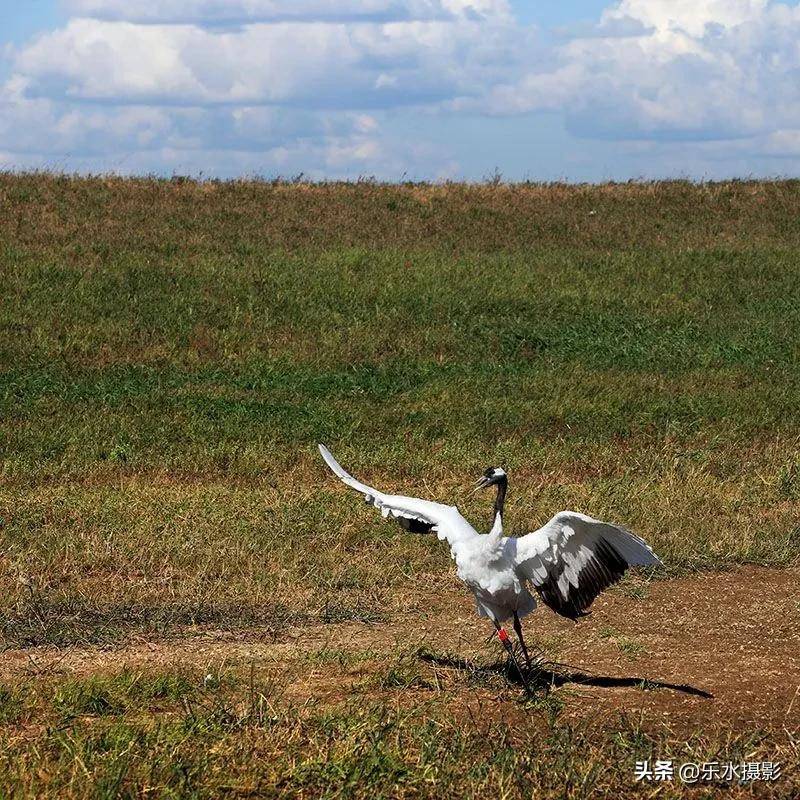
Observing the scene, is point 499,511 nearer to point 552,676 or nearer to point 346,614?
point 552,676

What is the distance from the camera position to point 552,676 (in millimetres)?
6613

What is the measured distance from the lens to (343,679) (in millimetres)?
6488

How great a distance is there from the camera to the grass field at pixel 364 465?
551cm

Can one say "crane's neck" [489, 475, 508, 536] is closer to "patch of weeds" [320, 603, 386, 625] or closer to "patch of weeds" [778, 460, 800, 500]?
"patch of weeds" [320, 603, 386, 625]

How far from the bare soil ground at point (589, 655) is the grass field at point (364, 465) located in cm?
3

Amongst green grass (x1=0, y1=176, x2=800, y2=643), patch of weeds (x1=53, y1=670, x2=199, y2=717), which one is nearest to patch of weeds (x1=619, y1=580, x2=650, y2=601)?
green grass (x1=0, y1=176, x2=800, y2=643)

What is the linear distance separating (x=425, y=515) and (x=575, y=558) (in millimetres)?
816

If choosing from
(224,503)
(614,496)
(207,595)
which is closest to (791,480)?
(614,496)

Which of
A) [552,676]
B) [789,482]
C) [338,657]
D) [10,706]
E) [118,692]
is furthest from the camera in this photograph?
[789,482]

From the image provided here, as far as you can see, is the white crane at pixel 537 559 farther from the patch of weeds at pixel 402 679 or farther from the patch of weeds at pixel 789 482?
the patch of weeds at pixel 789 482

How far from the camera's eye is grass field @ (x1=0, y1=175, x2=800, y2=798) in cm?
551

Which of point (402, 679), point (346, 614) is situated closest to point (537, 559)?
point (402, 679)

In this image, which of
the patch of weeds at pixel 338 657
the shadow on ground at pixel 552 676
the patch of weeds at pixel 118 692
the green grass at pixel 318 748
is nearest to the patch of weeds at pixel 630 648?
the shadow on ground at pixel 552 676

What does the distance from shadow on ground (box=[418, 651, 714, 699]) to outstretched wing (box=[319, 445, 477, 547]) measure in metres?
0.70
